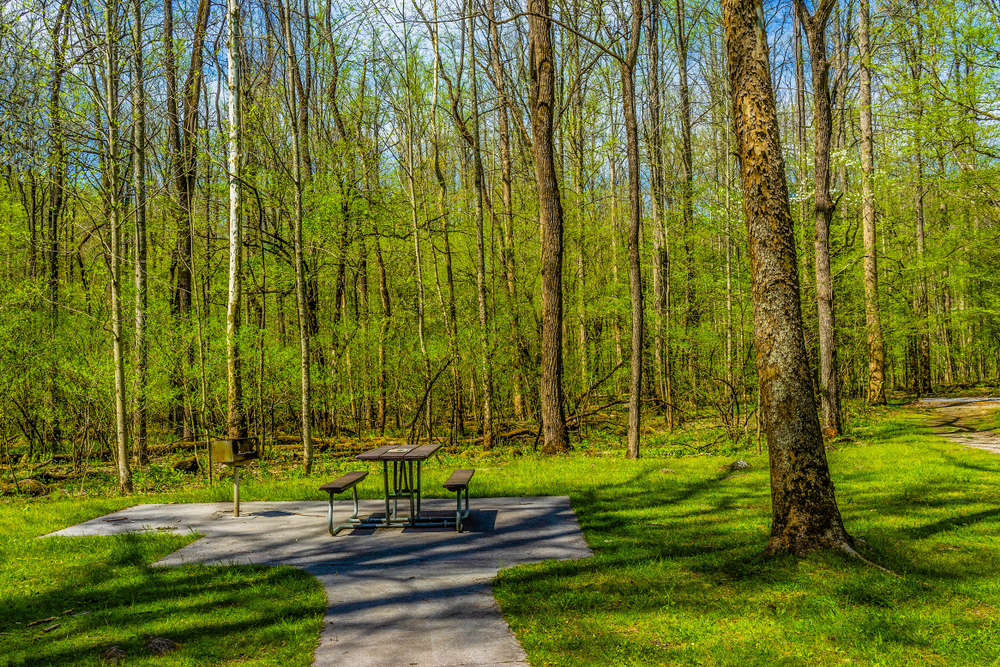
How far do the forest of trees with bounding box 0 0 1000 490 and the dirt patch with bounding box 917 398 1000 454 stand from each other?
1.84 m

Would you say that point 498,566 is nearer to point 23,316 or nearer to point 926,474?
point 926,474

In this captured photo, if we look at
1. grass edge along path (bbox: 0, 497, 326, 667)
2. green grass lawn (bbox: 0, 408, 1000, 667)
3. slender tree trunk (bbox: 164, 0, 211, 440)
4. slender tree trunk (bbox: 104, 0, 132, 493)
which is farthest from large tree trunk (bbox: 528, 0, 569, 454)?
grass edge along path (bbox: 0, 497, 326, 667)

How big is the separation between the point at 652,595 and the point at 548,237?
930 centimetres

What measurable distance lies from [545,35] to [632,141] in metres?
3.13

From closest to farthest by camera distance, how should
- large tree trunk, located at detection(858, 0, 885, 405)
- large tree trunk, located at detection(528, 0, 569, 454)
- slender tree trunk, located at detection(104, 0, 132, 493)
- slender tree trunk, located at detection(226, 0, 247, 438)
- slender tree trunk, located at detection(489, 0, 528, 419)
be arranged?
slender tree trunk, located at detection(104, 0, 132, 493)
slender tree trunk, located at detection(226, 0, 247, 438)
large tree trunk, located at detection(528, 0, 569, 454)
slender tree trunk, located at detection(489, 0, 528, 419)
large tree trunk, located at detection(858, 0, 885, 405)

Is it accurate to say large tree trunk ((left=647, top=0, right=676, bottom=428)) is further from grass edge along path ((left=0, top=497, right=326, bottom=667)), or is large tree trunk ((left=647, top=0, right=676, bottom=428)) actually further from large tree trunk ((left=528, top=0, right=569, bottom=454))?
grass edge along path ((left=0, top=497, right=326, bottom=667))

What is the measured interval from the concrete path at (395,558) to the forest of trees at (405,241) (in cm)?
345

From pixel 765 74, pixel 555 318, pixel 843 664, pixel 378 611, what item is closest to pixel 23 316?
pixel 555 318

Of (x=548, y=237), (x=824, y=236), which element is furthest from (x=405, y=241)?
(x=824, y=236)

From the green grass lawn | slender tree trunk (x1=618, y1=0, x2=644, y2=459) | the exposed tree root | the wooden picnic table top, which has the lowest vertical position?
the green grass lawn

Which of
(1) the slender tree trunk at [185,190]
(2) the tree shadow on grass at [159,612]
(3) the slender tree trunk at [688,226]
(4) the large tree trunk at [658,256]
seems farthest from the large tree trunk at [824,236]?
(1) the slender tree trunk at [185,190]

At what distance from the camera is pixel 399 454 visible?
7086mm

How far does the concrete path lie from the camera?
13.1 ft

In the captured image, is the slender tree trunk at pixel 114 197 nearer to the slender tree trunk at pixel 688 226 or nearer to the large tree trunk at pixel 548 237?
the large tree trunk at pixel 548 237
